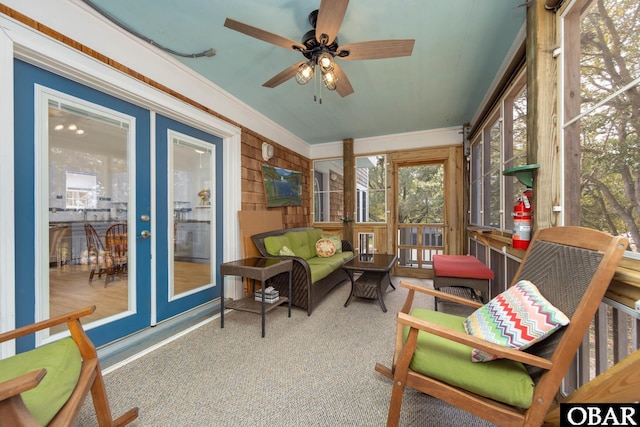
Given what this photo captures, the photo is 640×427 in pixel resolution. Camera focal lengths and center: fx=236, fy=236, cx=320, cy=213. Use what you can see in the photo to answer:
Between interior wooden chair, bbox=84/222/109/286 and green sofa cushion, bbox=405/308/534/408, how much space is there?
249 centimetres

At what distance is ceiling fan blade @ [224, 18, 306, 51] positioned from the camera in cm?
151

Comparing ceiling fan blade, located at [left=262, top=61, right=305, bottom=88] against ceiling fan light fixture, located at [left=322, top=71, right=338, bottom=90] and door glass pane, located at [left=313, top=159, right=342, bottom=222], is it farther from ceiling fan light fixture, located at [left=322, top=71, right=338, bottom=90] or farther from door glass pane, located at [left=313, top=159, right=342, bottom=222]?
door glass pane, located at [left=313, top=159, right=342, bottom=222]

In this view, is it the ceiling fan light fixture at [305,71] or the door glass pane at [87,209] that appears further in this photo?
the ceiling fan light fixture at [305,71]

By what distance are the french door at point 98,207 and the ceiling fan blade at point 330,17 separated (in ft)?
5.88

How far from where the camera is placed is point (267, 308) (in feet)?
8.08

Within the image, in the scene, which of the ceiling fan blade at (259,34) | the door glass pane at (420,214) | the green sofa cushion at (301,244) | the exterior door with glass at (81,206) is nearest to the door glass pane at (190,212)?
the exterior door with glass at (81,206)

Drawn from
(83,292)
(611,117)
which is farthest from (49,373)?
(611,117)

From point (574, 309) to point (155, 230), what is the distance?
2947mm

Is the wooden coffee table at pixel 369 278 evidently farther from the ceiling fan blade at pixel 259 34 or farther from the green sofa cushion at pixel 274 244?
the ceiling fan blade at pixel 259 34

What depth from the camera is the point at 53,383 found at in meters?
0.89

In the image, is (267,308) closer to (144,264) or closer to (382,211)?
(144,264)

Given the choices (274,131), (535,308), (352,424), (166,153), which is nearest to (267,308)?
(352,424)

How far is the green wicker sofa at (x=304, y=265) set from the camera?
105 inches

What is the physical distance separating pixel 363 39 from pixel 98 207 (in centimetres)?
264
